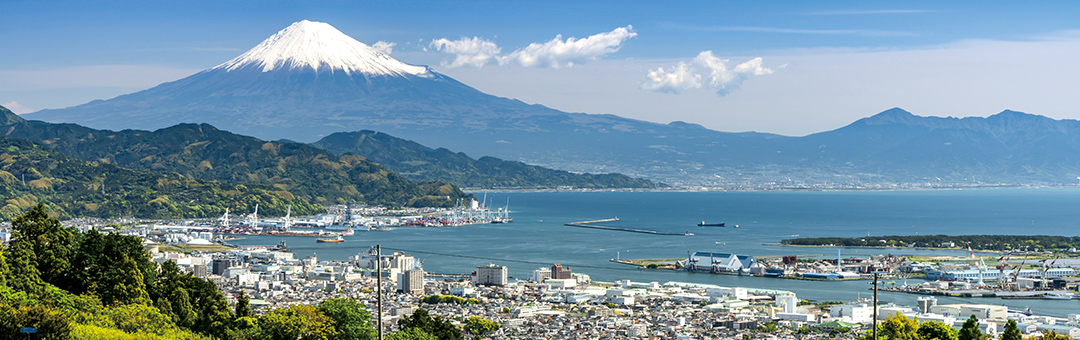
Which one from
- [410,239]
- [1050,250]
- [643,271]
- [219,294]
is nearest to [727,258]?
[643,271]

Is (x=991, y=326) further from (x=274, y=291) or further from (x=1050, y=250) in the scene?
(x=1050, y=250)

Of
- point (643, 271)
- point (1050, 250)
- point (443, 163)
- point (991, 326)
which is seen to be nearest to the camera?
point (991, 326)

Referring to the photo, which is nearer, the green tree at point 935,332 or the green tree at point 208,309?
the green tree at point 208,309

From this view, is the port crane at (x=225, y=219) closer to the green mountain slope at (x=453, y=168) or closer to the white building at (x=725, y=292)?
the white building at (x=725, y=292)

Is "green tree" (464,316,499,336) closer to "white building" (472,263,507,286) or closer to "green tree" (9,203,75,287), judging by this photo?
"green tree" (9,203,75,287)

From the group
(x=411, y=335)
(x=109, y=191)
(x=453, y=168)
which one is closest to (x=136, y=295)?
(x=411, y=335)

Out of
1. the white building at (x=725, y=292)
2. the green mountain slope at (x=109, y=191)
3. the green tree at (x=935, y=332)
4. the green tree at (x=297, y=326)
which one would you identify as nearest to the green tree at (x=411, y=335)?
the green tree at (x=297, y=326)
